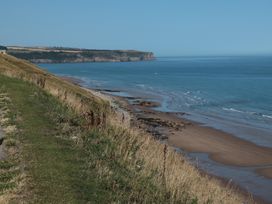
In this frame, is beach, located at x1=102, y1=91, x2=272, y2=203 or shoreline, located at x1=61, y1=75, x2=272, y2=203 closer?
shoreline, located at x1=61, y1=75, x2=272, y2=203

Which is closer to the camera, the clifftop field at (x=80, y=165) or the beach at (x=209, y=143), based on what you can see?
the clifftop field at (x=80, y=165)

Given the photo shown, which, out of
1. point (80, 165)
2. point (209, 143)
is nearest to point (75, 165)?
point (80, 165)

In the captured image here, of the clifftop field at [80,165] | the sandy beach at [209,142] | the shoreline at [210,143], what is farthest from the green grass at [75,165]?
the sandy beach at [209,142]

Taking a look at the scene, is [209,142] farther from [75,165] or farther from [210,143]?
[75,165]

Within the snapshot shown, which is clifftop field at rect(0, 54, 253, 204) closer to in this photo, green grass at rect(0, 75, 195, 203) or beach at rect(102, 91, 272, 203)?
green grass at rect(0, 75, 195, 203)

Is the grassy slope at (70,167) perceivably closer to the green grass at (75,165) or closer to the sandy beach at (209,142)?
the green grass at (75,165)

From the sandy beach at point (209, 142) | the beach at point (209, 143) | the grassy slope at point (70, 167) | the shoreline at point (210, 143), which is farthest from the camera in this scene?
the sandy beach at point (209, 142)

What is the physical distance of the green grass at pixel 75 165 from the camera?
25.7 feet

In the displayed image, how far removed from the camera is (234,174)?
79.7 feet

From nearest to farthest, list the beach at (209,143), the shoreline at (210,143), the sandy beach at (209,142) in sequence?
the shoreline at (210,143) → the beach at (209,143) → the sandy beach at (209,142)

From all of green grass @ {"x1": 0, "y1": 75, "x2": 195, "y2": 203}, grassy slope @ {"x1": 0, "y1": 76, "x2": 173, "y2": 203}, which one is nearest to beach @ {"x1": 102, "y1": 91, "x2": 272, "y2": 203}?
green grass @ {"x1": 0, "y1": 75, "x2": 195, "y2": 203}

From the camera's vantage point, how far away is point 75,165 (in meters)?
9.43

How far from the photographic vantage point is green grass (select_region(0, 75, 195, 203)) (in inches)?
309

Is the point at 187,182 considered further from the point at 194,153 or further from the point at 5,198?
the point at 194,153
